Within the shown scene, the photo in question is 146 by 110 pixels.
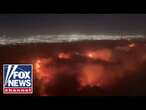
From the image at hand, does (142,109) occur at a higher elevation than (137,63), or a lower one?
lower

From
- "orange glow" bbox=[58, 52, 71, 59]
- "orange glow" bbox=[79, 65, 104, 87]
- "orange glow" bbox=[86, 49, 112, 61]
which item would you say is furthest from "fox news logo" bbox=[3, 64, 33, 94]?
"orange glow" bbox=[86, 49, 112, 61]

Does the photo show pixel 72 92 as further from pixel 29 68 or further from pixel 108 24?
pixel 108 24

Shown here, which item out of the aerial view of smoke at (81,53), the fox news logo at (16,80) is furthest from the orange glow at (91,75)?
the fox news logo at (16,80)

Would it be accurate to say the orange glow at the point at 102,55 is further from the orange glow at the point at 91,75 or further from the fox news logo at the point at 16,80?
the fox news logo at the point at 16,80

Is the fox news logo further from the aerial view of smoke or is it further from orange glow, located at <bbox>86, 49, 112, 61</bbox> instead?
orange glow, located at <bbox>86, 49, 112, 61</bbox>

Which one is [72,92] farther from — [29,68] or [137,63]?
[137,63]
